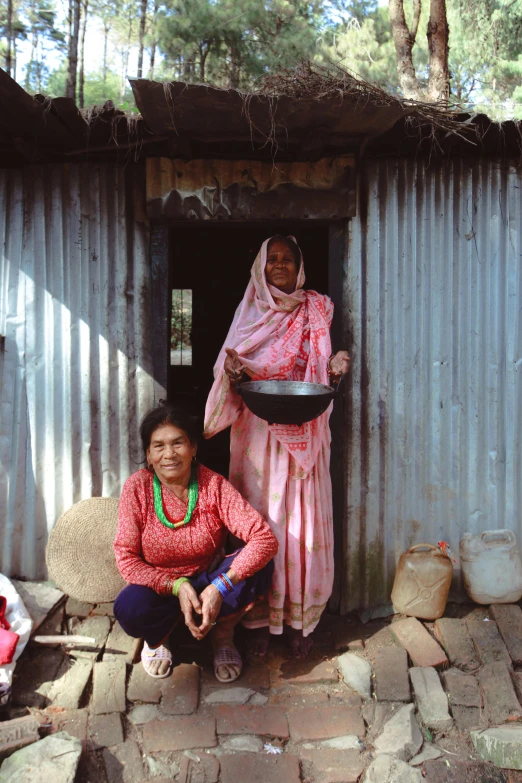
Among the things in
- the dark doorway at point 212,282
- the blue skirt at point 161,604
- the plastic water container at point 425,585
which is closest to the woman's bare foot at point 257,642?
the blue skirt at point 161,604

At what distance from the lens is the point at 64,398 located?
3.89 m

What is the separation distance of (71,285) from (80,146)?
826mm

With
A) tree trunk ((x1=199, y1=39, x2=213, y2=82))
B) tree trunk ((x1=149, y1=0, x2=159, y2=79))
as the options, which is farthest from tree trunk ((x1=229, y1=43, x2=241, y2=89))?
tree trunk ((x1=149, y1=0, x2=159, y2=79))

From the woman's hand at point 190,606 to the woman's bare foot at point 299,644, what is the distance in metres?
0.72

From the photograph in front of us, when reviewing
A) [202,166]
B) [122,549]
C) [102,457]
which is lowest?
[122,549]

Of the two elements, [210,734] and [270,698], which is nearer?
[210,734]

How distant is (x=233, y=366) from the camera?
3.37 meters

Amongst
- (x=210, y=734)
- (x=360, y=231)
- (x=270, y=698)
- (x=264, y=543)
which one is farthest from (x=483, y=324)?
(x=210, y=734)

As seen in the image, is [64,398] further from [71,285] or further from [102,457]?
[71,285]

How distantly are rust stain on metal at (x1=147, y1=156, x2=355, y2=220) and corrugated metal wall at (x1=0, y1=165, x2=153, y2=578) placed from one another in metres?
0.27

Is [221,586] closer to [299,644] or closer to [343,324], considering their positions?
[299,644]

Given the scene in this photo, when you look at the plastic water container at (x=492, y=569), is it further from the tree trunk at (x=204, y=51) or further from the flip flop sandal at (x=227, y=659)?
the tree trunk at (x=204, y=51)

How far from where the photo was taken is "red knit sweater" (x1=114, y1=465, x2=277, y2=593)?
10.6 feet

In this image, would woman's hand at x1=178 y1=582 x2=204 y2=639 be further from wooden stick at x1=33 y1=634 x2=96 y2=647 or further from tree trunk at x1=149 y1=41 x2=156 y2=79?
tree trunk at x1=149 y1=41 x2=156 y2=79
